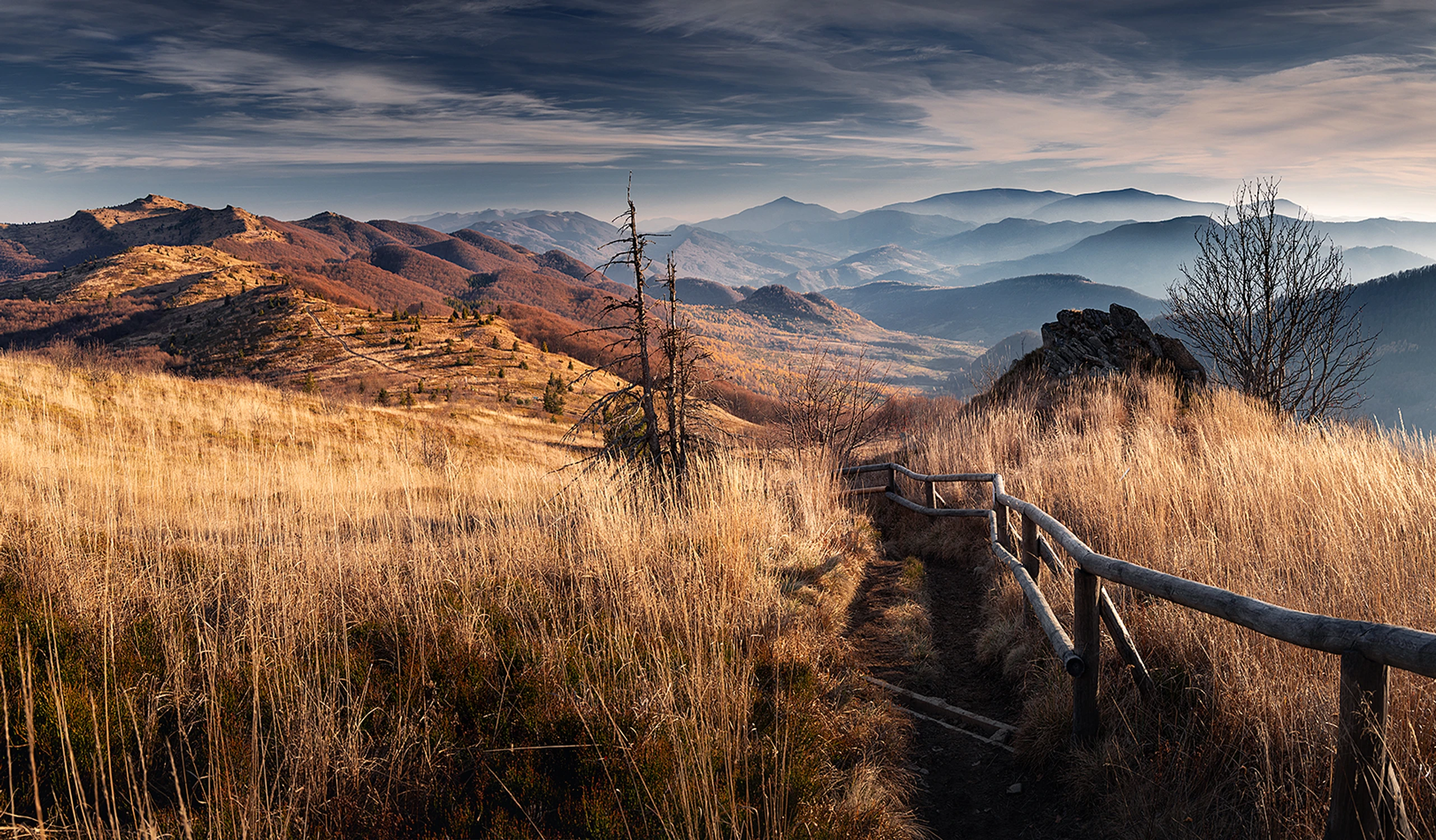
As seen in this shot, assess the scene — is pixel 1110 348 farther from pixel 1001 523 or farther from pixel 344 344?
pixel 344 344

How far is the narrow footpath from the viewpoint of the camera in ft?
11.3

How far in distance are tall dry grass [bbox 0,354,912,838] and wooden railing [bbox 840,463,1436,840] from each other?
48.5 inches

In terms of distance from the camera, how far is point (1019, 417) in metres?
11.8

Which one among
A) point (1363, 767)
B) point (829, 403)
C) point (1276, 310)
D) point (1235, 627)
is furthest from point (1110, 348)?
point (1363, 767)

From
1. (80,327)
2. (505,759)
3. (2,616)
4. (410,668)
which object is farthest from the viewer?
(80,327)

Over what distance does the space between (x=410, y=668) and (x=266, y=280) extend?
134123 millimetres

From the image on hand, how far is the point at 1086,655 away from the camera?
3.47 metres

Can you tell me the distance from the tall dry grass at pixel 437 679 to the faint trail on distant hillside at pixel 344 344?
54.4 metres

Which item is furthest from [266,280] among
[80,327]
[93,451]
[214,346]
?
[93,451]

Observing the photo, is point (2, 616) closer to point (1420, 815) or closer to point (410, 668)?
point (410, 668)

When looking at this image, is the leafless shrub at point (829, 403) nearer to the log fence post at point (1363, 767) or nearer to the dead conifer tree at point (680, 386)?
the dead conifer tree at point (680, 386)

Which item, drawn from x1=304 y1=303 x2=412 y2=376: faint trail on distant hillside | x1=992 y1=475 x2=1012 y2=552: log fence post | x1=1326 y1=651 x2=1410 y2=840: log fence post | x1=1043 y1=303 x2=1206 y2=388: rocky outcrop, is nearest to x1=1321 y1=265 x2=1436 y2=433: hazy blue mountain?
x1=1043 y1=303 x2=1206 y2=388: rocky outcrop

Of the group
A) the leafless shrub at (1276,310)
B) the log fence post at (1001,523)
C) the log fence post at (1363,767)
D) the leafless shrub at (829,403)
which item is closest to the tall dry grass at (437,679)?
the log fence post at (1001,523)

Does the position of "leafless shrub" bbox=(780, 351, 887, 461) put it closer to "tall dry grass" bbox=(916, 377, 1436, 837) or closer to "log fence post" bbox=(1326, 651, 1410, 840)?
"tall dry grass" bbox=(916, 377, 1436, 837)
